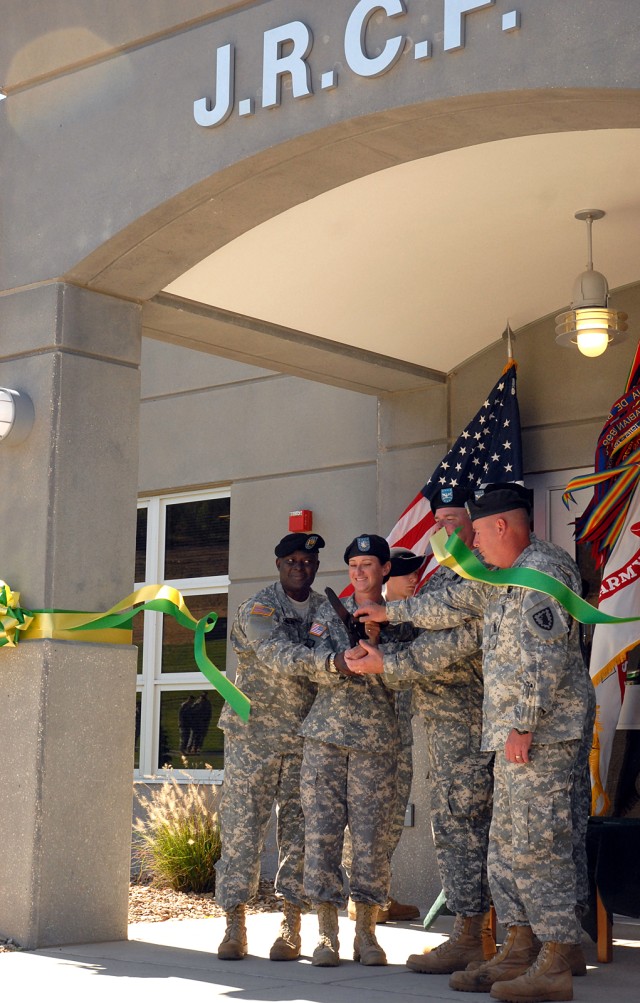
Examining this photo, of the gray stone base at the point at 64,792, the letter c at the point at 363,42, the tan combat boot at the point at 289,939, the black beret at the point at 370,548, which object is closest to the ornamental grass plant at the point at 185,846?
the gray stone base at the point at 64,792

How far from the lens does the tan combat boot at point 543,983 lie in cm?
500

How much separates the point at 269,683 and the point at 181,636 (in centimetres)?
453

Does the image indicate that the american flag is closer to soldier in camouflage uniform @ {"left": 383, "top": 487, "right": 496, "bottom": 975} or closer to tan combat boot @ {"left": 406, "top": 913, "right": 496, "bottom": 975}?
soldier in camouflage uniform @ {"left": 383, "top": 487, "right": 496, "bottom": 975}

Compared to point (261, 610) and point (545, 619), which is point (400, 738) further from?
point (545, 619)

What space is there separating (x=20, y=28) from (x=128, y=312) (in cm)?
187

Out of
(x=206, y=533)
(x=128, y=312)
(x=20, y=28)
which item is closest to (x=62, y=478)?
(x=128, y=312)

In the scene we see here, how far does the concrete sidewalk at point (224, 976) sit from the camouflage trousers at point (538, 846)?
0.36m

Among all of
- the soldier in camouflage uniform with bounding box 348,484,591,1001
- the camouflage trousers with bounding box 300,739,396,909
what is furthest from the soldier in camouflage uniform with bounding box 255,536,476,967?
the soldier in camouflage uniform with bounding box 348,484,591,1001

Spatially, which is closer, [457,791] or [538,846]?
[538,846]

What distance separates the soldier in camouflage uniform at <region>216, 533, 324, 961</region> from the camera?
20.2 ft

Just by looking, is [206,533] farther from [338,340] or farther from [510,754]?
[510,754]

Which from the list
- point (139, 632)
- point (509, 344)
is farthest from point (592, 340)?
point (139, 632)

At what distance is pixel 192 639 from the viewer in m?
10.8

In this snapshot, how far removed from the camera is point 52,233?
7.09 metres
